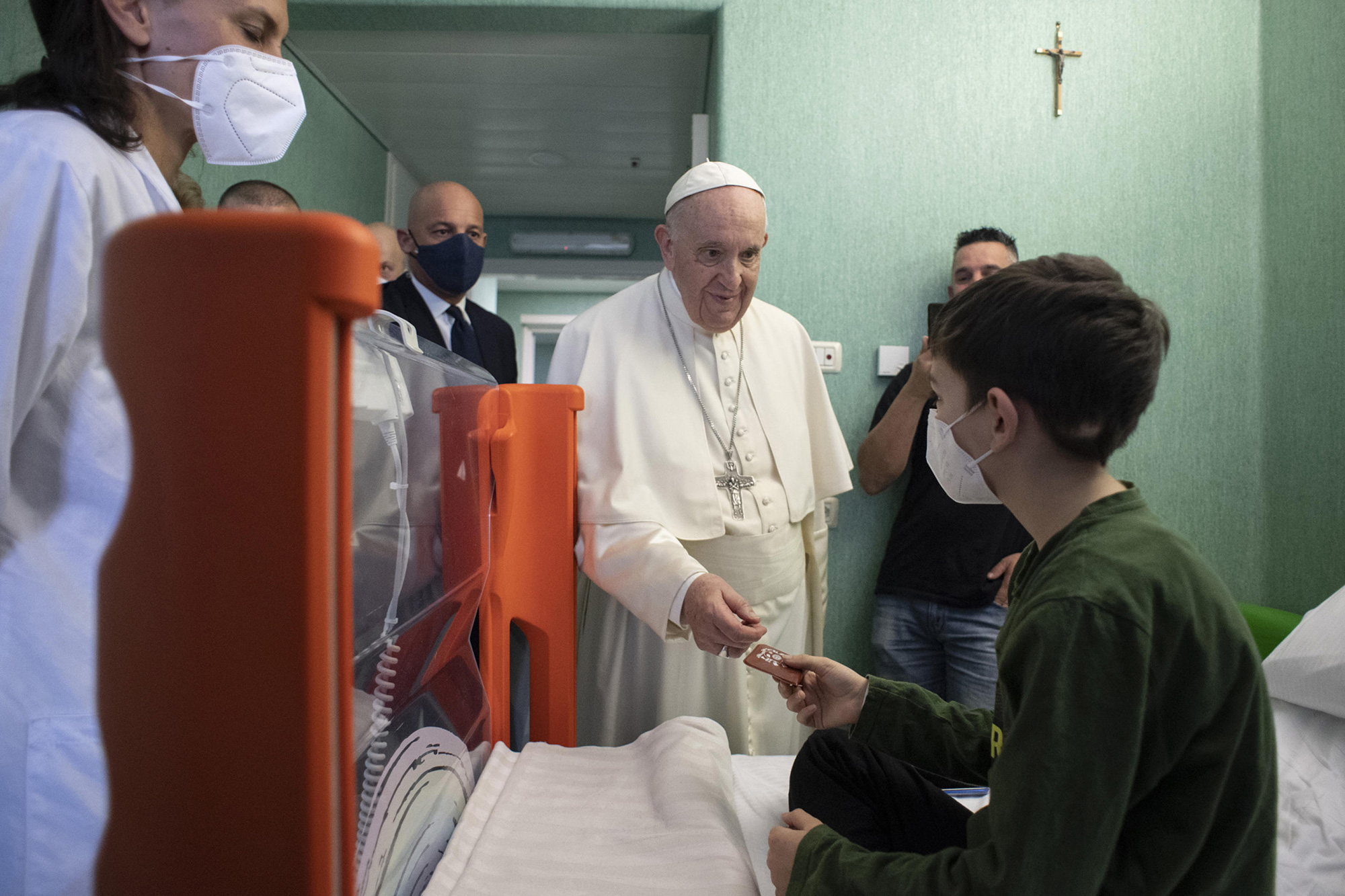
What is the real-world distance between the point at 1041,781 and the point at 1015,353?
0.47 m

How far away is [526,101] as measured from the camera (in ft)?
14.0

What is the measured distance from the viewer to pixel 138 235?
0.49 metres

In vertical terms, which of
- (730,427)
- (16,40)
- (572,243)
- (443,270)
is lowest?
(730,427)

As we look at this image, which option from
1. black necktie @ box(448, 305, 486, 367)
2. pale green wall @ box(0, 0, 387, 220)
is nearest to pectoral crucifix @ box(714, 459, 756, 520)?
black necktie @ box(448, 305, 486, 367)

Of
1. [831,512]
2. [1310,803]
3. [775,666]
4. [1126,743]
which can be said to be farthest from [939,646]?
[1126,743]

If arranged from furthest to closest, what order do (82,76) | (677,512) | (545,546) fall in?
(677,512), (545,546), (82,76)

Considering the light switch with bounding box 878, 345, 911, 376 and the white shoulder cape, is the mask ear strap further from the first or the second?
the light switch with bounding box 878, 345, 911, 376

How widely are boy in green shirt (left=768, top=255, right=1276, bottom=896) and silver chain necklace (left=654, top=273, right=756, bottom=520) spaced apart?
855mm

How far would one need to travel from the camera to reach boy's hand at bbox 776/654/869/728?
4.09 ft

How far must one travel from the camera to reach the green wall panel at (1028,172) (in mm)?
2674

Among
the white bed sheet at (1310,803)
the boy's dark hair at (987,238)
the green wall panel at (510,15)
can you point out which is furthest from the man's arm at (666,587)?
the green wall panel at (510,15)

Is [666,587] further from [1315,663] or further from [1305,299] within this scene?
[1305,299]

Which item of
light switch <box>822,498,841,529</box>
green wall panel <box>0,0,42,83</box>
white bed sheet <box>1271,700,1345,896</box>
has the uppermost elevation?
green wall panel <box>0,0,42,83</box>

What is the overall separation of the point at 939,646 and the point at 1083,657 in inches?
67.9
